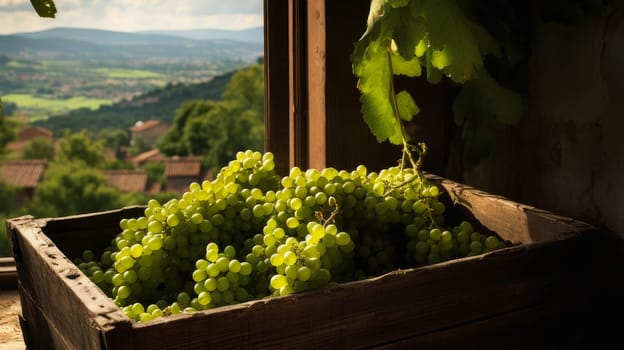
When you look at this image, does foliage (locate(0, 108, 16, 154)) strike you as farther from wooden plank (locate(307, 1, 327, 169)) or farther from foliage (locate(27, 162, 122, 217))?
wooden plank (locate(307, 1, 327, 169))

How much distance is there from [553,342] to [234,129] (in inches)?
244

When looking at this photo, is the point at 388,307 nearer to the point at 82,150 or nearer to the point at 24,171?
the point at 24,171

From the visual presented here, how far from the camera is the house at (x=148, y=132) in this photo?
7.03 metres

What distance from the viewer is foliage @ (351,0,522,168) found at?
109 cm

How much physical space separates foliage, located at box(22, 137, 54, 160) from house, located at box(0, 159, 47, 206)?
2.8 inches

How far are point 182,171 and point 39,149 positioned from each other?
2.03m

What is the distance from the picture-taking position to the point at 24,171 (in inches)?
285

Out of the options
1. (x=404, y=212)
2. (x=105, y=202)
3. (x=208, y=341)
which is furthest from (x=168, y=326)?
(x=105, y=202)

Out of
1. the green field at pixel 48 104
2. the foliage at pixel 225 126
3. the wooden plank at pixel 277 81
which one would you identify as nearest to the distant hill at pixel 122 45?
the green field at pixel 48 104

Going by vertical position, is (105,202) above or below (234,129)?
below

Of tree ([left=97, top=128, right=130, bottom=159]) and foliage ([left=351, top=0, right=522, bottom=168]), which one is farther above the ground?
foliage ([left=351, top=0, right=522, bottom=168])

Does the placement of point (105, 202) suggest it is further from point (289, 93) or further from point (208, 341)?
point (208, 341)

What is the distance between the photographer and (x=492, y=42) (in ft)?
3.79

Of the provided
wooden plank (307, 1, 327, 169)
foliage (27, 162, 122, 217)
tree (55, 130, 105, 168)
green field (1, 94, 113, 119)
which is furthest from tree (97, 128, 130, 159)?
wooden plank (307, 1, 327, 169)
